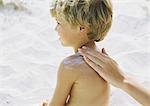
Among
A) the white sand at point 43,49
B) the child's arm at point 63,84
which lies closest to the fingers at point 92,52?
the child's arm at point 63,84

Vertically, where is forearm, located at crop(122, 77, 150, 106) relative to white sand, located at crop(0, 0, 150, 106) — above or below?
above

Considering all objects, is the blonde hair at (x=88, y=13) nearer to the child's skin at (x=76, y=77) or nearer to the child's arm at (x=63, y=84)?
the child's skin at (x=76, y=77)

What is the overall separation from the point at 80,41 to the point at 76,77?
173mm

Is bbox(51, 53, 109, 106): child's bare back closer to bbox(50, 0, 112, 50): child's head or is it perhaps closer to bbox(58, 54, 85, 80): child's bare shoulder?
bbox(58, 54, 85, 80): child's bare shoulder

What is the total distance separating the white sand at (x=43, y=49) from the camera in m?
3.42

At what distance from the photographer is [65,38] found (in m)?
2.18

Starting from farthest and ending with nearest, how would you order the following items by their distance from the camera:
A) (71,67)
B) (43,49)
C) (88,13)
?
(43,49)
(71,67)
(88,13)

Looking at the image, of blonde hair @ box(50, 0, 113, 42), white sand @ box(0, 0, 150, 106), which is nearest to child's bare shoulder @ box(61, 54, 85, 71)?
blonde hair @ box(50, 0, 113, 42)

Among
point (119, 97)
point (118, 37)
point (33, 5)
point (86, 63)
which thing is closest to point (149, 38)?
point (118, 37)

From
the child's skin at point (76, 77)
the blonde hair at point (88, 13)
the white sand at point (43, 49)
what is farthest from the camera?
the white sand at point (43, 49)

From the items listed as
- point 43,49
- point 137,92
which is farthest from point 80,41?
point 43,49

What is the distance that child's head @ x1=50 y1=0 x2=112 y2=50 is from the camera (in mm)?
2051

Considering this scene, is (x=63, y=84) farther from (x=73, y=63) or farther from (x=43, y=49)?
(x=43, y=49)

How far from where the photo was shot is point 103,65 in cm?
209
